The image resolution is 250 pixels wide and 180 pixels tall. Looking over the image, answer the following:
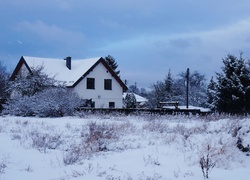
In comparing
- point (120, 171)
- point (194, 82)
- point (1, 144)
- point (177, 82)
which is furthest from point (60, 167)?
point (194, 82)

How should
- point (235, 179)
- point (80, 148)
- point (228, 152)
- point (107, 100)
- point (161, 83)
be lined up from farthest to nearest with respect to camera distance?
1. point (161, 83)
2. point (107, 100)
3. point (80, 148)
4. point (228, 152)
5. point (235, 179)

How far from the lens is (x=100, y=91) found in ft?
144

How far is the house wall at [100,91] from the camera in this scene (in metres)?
42.2

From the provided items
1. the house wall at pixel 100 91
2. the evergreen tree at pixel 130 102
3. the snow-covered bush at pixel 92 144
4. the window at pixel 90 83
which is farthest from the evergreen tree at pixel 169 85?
the snow-covered bush at pixel 92 144

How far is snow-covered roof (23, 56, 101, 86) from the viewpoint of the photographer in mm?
41438

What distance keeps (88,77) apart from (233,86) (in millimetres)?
18792

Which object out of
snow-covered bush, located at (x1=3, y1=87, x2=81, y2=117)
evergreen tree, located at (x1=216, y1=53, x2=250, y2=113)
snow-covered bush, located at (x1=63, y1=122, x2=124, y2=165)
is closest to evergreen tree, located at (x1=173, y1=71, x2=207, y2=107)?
evergreen tree, located at (x1=216, y1=53, x2=250, y2=113)

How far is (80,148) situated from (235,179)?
4269mm

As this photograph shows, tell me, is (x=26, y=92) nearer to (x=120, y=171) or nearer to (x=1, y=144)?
(x=1, y=144)

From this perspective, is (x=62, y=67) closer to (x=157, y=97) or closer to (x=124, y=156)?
(x=157, y=97)

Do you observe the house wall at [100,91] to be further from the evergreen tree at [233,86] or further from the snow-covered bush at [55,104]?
the snow-covered bush at [55,104]

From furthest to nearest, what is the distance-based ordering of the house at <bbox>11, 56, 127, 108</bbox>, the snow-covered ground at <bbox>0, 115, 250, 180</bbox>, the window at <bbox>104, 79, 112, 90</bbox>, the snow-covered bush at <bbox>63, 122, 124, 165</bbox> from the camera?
the window at <bbox>104, 79, 112, 90</bbox> → the house at <bbox>11, 56, 127, 108</bbox> → the snow-covered bush at <bbox>63, 122, 124, 165</bbox> → the snow-covered ground at <bbox>0, 115, 250, 180</bbox>

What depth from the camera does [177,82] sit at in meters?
77.1

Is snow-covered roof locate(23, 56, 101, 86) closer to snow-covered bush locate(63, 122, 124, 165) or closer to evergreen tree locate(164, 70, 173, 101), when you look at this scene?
evergreen tree locate(164, 70, 173, 101)
